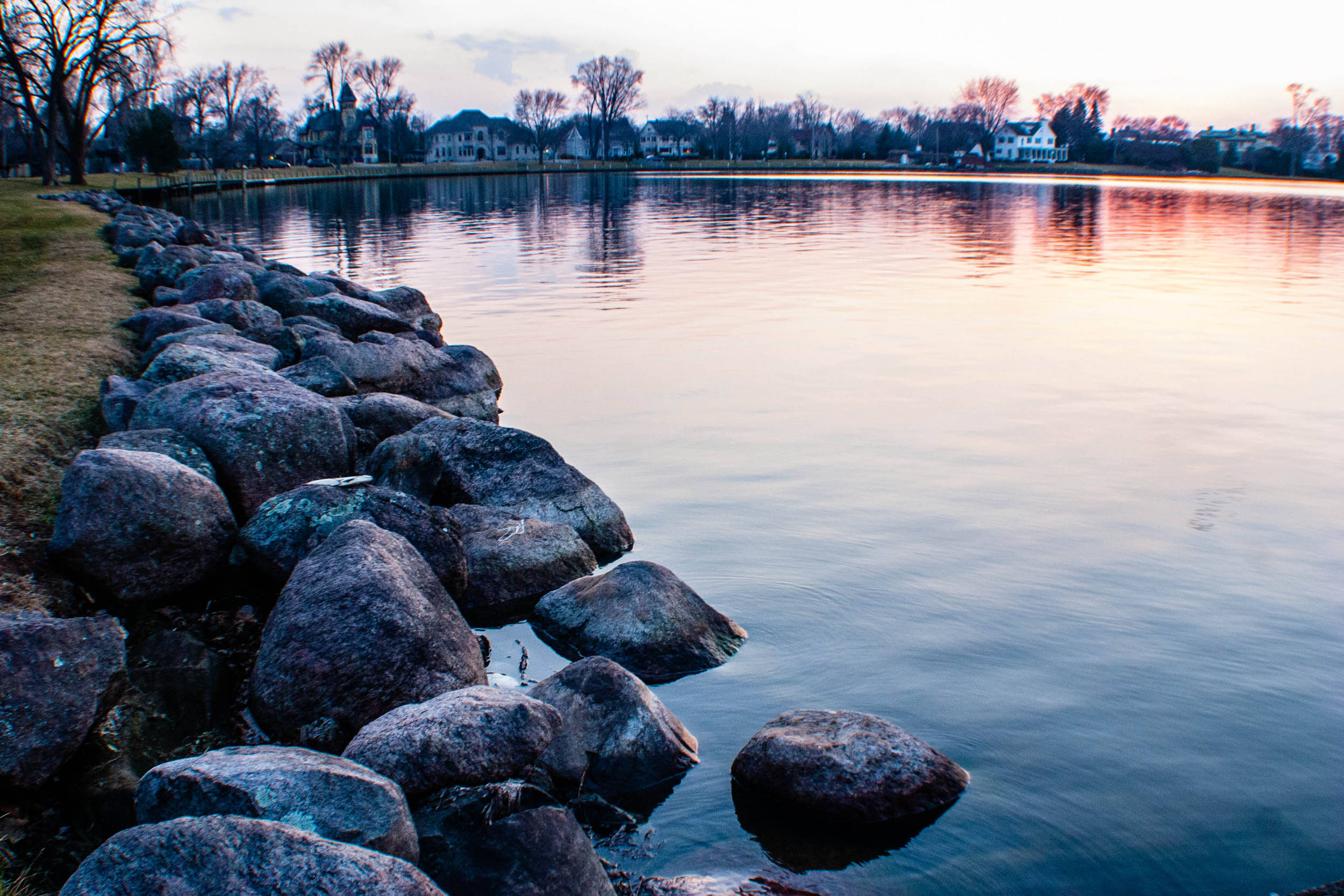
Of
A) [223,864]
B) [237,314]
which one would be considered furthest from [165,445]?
[237,314]

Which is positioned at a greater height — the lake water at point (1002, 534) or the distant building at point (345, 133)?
the distant building at point (345, 133)

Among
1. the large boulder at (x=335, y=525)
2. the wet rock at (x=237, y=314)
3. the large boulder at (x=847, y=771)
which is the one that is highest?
the wet rock at (x=237, y=314)

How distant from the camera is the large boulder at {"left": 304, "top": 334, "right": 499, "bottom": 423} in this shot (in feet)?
32.7

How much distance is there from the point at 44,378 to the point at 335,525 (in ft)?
14.3

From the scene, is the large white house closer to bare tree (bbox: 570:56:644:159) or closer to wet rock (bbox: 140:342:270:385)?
bare tree (bbox: 570:56:644:159)

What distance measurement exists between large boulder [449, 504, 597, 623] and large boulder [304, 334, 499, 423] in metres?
3.67

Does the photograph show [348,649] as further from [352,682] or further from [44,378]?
[44,378]

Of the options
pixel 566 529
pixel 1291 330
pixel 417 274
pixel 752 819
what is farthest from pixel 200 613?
pixel 417 274

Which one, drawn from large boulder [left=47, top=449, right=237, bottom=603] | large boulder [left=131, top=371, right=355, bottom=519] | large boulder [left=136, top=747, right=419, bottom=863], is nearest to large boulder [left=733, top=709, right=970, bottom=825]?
large boulder [left=136, top=747, right=419, bottom=863]

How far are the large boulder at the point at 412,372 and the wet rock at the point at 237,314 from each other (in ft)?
4.48

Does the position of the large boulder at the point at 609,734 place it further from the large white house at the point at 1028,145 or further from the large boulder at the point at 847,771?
the large white house at the point at 1028,145

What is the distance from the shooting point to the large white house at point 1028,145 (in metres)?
142

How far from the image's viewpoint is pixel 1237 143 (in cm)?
14812

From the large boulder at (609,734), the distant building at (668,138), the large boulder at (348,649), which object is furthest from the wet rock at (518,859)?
A: the distant building at (668,138)
